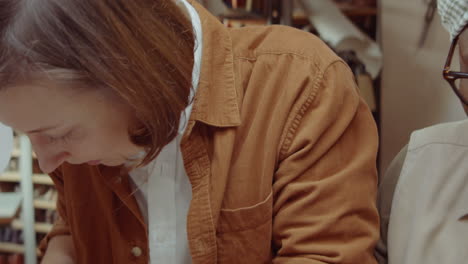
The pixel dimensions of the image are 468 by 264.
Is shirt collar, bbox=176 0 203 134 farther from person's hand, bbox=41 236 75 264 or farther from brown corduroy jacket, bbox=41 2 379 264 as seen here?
person's hand, bbox=41 236 75 264

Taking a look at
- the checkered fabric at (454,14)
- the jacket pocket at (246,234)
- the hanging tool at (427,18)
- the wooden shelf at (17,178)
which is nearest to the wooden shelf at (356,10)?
the hanging tool at (427,18)

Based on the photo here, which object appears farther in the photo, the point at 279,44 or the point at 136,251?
the point at 136,251

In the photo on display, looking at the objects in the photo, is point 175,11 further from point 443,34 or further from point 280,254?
point 443,34

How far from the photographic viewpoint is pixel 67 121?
0.65 meters

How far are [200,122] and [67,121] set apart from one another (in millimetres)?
220

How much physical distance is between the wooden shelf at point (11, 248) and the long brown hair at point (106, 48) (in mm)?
2124

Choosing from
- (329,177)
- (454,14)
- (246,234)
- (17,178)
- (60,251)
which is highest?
(454,14)

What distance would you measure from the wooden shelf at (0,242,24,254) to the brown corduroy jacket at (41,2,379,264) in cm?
201

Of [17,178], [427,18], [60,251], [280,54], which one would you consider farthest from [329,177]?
[17,178]

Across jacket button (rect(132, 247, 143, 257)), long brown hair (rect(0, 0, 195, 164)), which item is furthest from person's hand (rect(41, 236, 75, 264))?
long brown hair (rect(0, 0, 195, 164))

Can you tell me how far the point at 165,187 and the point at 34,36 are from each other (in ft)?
1.20

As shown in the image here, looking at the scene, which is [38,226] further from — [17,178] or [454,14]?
[454,14]

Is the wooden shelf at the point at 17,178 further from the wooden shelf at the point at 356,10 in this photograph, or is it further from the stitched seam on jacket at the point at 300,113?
the stitched seam on jacket at the point at 300,113

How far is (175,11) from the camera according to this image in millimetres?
688
